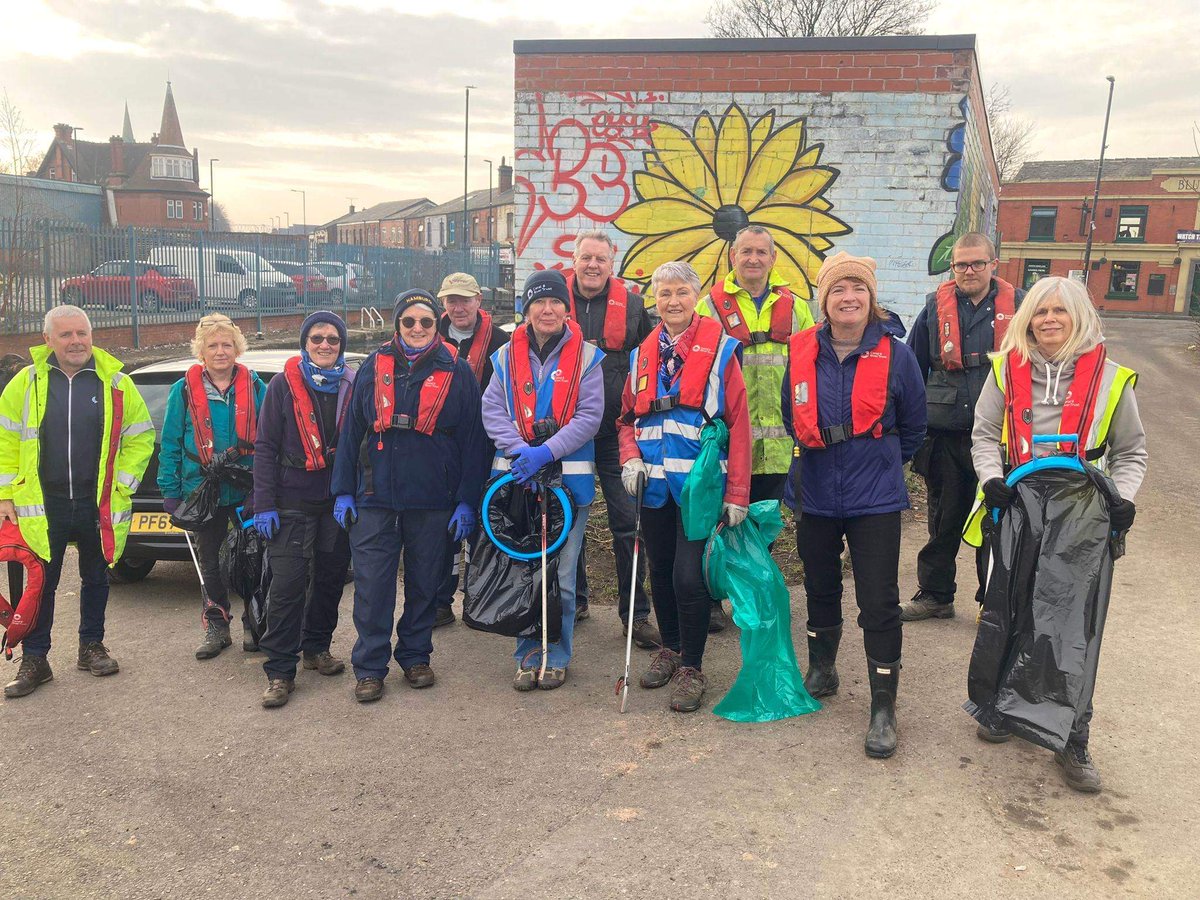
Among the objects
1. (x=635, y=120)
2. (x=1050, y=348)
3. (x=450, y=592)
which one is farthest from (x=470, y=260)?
(x=1050, y=348)

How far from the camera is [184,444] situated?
484cm

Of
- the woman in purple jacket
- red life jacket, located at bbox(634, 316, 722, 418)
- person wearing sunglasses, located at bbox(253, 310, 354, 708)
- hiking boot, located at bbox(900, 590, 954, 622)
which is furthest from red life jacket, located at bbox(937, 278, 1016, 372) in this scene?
person wearing sunglasses, located at bbox(253, 310, 354, 708)

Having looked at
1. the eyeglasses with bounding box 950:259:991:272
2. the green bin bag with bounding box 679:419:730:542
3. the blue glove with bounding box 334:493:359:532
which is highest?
the eyeglasses with bounding box 950:259:991:272

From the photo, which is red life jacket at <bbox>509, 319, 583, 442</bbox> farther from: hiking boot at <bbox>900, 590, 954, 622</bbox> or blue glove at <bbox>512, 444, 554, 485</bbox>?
hiking boot at <bbox>900, 590, 954, 622</bbox>

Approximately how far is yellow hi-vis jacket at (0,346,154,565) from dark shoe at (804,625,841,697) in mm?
3465

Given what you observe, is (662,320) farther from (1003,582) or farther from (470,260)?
(470,260)

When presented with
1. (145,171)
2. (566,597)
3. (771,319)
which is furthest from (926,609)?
(145,171)

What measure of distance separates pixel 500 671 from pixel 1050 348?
2.93m

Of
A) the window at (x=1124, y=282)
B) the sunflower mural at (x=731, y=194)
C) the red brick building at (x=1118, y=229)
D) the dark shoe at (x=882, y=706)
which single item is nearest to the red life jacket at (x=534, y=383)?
the dark shoe at (x=882, y=706)

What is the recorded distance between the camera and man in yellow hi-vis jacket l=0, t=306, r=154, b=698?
4.29m

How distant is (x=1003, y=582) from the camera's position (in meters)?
3.40

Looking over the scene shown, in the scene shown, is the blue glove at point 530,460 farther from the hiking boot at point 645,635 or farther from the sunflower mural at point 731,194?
the sunflower mural at point 731,194

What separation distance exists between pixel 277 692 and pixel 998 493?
3.26 m

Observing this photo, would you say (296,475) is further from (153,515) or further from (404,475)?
(153,515)
